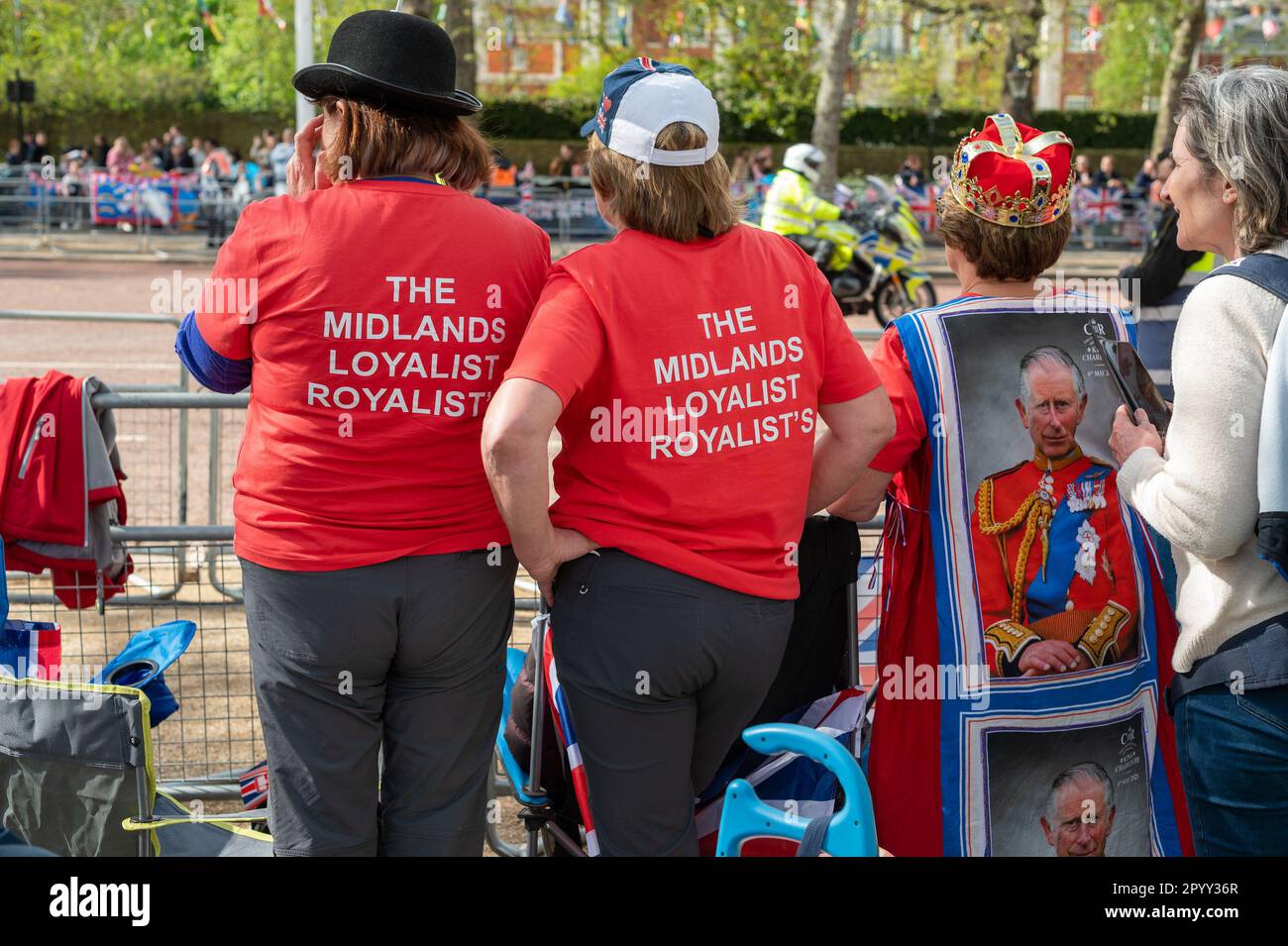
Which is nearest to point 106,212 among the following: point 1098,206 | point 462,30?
point 462,30

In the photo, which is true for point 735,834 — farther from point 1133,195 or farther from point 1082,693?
point 1133,195

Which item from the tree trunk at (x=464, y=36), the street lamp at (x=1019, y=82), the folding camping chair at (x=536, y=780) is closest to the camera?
the folding camping chair at (x=536, y=780)

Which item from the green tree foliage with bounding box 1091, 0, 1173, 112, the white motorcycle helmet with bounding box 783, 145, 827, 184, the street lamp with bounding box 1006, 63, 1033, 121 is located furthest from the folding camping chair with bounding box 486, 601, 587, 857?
the green tree foliage with bounding box 1091, 0, 1173, 112

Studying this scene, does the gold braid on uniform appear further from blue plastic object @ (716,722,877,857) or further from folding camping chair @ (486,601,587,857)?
folding camping chair @ (486,601,587,857)

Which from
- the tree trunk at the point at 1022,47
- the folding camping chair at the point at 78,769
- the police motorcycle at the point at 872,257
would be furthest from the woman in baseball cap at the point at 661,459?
the tree trunk at the point at 1022,47

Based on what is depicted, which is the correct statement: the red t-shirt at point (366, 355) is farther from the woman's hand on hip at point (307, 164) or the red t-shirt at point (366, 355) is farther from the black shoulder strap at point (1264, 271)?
the black shoulder strap at point (1264, 271)

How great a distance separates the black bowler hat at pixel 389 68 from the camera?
2551 mm

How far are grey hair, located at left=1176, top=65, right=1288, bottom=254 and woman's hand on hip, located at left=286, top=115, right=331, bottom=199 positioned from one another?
1.58 meters

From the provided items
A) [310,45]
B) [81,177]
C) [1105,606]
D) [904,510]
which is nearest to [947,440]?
[904,510]

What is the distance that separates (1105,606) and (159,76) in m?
43.0

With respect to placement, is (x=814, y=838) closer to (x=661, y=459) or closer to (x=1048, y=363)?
(x=661, y=459)

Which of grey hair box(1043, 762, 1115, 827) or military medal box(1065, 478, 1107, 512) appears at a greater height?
military medal box(1065, 478, 1107, 512)

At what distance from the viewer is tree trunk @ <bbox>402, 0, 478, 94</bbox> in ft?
66.5

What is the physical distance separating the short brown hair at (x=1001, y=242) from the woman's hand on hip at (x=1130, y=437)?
0.35 meters
